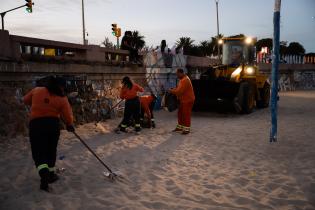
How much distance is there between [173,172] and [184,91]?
3756 mm

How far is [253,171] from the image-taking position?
18.5ft

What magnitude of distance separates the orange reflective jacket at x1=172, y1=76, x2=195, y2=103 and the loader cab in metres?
5.81

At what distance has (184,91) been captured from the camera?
29.8 feet

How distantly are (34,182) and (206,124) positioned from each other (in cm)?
678

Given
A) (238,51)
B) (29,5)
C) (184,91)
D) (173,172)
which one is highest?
(29,5)

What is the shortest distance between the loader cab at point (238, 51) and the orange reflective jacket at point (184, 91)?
5.81 meters

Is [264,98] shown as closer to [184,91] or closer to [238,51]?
[238,51]

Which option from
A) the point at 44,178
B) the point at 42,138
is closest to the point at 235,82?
the point at 42,138

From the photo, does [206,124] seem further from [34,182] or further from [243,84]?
[34,182]

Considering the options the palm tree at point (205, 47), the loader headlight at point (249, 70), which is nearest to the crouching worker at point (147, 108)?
the loader headlight at point (249, 70)

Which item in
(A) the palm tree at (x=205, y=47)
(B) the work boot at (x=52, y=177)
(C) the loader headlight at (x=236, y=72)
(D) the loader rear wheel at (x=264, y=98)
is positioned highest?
(A) the palm tree at (x=205, y=47)

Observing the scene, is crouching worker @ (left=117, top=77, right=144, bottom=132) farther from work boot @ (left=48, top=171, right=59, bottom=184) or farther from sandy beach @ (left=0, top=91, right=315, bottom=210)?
work boot @ (left=48, top=171, right=59, bottom=184)

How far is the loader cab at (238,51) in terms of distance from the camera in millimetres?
14453

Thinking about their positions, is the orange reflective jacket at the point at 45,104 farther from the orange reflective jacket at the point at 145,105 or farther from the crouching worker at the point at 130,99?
the orange reflective jacket at the point at 145,105
